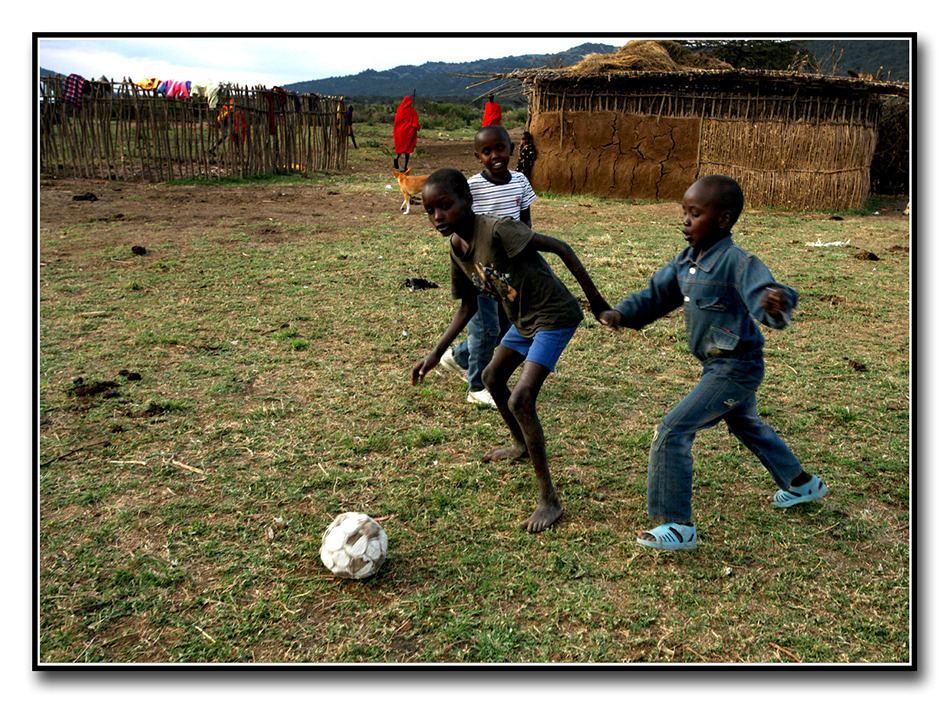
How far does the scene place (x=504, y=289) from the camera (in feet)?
9.95

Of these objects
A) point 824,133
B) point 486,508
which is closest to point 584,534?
point 486,508

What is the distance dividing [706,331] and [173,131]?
13923 mm

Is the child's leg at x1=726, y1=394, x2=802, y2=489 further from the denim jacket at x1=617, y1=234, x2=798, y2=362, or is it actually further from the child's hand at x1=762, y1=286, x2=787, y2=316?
the child's hand at x1=762, y1=286, x2=787, y2=316

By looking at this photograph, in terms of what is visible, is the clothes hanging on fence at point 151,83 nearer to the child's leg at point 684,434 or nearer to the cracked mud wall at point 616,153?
the cracked mud wall at point 616,153

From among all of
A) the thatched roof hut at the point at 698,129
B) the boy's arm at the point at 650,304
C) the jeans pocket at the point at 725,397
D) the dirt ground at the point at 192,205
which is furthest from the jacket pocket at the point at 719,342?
the thatched roof hut at the point at 698,129

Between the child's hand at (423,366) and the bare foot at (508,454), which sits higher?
the child's hand at (423,366)

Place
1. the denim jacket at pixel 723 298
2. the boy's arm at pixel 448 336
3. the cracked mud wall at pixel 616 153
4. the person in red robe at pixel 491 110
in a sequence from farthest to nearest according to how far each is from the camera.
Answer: the person in red robe at pixel 491 110 → the cracked mud wall at pixel 616 153 → the boy's arm at pixel 448 336 → the denim jacket at pixel 723 298

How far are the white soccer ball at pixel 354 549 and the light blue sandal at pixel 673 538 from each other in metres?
1.07

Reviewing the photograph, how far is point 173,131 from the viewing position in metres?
14.0

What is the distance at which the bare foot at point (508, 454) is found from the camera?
356 centimetres

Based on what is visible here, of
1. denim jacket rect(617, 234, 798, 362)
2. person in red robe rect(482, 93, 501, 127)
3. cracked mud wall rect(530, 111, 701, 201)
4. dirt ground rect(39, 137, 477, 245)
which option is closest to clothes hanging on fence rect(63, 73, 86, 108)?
dirt ground rect(39, 137, 477, 245)

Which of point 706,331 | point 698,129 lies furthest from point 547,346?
point 698,129

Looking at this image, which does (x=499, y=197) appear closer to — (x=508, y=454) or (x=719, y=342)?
(x=508, y=454)
